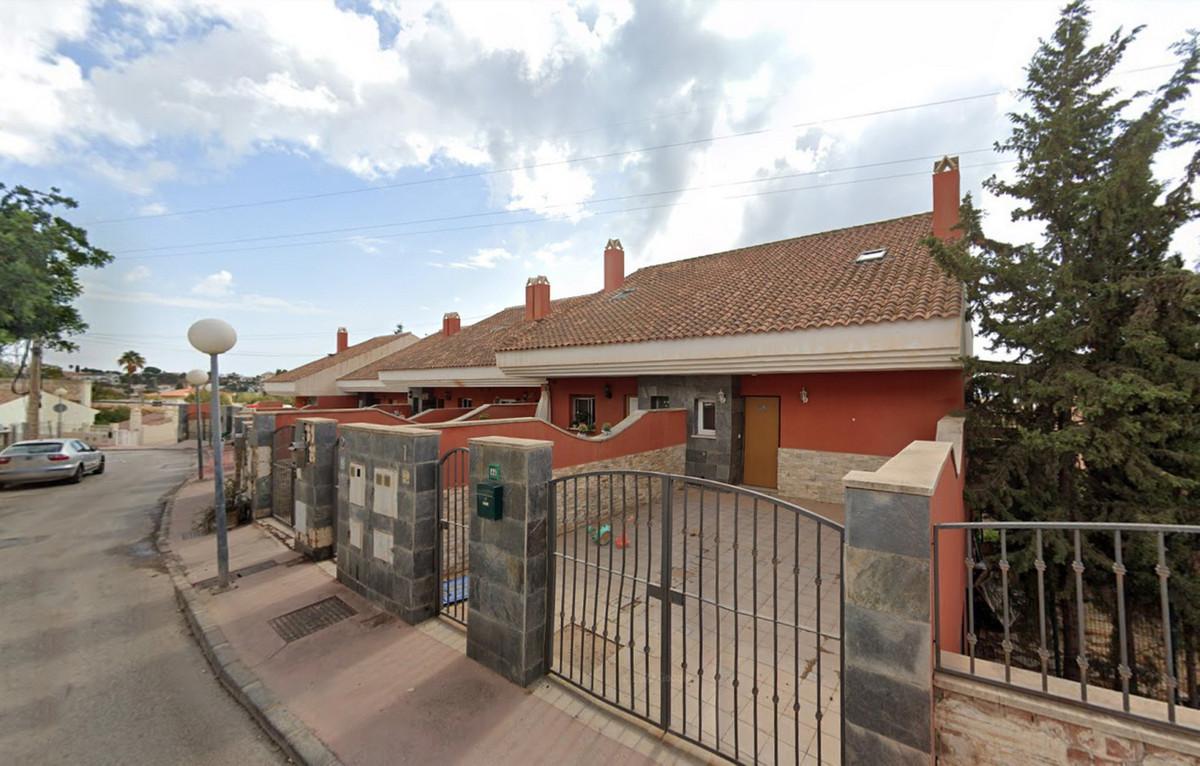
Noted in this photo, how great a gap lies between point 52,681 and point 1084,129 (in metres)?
14.2

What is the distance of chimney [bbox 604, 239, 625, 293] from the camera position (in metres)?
16.5

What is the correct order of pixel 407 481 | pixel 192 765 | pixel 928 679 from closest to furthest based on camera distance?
pixel 928 679 < pixel 192 765 < pixel 407 481

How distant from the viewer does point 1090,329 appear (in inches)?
232

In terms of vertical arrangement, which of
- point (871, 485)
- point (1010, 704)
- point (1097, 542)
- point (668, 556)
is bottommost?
point (1097, 542)

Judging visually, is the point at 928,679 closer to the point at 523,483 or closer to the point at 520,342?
the point at 523,483

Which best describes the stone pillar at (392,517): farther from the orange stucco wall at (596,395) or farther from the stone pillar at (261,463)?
the orange stucco wall at (596,395)

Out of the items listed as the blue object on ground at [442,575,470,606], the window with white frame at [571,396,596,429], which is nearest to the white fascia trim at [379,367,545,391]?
the window with white frame at [571,396,596,429]

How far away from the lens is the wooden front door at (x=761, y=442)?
34.3ft

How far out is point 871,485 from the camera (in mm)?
2453

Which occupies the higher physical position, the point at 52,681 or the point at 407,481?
the point at 407,481

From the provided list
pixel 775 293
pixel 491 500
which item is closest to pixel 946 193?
pixel 775 293

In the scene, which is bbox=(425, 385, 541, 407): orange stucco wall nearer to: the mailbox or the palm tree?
the mailbox

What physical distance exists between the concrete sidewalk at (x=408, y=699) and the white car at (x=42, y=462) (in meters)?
14.6

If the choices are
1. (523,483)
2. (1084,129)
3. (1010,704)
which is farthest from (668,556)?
(1084,129)
